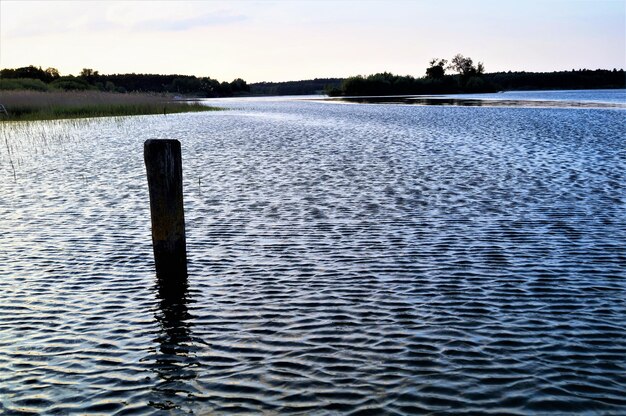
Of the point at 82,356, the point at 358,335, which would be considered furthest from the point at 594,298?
the point at 82,356

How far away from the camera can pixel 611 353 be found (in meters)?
6.17

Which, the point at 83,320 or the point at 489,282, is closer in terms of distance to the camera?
the point at 83,320

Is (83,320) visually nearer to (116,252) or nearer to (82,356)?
(82,356)

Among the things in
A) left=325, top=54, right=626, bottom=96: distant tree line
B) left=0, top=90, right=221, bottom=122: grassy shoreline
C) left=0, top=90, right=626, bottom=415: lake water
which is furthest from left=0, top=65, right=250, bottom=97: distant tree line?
left=0, top=90, right=626, bottom=415: lake water

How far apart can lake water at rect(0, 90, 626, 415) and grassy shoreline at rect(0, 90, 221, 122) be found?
27.2 m

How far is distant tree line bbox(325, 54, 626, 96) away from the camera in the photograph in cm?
13912

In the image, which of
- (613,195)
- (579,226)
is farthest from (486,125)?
(579,226)

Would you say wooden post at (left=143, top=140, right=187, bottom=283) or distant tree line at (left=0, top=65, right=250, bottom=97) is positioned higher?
distant tree line at (left=0, top=65, right=250, bottom=97)

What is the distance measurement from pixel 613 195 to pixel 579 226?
10.9 ft

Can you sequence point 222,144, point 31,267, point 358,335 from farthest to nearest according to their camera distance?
point 222,144
point 31,267
point 358,335

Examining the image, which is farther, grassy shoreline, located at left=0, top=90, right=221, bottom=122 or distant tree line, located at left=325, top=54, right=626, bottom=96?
distant tree line, located at left=325, top=54, right=626, bottom=96

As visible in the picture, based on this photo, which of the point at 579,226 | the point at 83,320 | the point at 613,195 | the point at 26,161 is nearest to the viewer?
the point at 83,320

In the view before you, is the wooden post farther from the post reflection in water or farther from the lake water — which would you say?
the lake water

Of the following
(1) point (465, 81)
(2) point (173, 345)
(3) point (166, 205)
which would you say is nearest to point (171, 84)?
(1) point (465, 81)
